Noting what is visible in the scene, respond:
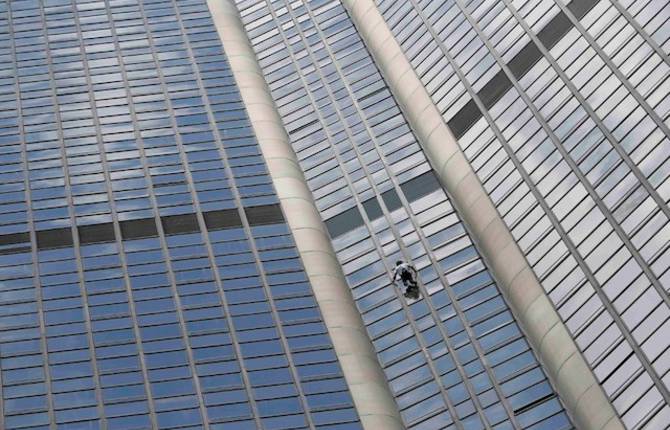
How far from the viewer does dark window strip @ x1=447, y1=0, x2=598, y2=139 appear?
3415 inches

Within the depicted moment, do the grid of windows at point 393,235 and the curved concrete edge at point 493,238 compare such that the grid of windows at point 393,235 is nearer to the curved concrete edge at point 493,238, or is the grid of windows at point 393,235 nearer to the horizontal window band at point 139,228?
the curved concrete edge at point 493,238

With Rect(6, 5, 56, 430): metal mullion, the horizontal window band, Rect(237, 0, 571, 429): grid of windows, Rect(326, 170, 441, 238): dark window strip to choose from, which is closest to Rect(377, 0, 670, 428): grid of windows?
Rect(326, 170, 441, 238): dark window strip

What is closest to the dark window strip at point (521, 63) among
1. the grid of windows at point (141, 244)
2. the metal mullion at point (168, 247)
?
the grid of windows at point (141, 244)

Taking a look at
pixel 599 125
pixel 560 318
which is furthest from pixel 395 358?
pixel 599 125

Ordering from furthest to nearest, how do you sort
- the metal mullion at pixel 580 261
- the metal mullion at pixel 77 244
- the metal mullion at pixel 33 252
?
1. the metal mullion at pixel 77 244
2. the metal mullion at pixel 33 252
3. the metal mullion at pixel 580 261

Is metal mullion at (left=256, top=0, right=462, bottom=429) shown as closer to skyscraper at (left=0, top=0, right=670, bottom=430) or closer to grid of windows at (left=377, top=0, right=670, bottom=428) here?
skyscraper at (left=0, top=0, right=670, bottom=430)

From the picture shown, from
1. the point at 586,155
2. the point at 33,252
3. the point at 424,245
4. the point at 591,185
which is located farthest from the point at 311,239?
the point at 591,185

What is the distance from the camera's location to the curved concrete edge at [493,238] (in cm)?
7300

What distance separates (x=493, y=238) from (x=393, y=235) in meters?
7.73

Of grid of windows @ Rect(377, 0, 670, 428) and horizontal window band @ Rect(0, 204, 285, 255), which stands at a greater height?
horizontal window band @ Rect(0, 204, 285, 255)

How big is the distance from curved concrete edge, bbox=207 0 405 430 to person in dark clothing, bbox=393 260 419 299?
3.62 m

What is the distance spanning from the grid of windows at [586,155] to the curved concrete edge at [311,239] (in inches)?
449

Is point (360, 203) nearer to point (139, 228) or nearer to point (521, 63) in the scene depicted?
point (521, 63)

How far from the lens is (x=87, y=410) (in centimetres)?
7706
